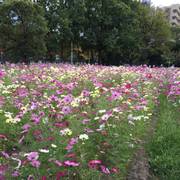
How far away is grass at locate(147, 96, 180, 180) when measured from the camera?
3.68 meters

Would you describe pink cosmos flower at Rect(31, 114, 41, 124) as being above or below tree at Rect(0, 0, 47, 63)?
below

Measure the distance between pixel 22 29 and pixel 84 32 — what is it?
12751mm

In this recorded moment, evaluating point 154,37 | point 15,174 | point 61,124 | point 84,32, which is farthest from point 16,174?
point 154,37

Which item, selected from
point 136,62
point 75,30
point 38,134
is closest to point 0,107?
point 38,134

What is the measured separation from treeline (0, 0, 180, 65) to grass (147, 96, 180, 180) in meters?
16.0

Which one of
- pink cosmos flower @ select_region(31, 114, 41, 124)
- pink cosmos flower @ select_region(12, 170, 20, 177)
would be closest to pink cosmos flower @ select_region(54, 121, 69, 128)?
pink cosmos flower @ select_region(31, 114, 41, 124)

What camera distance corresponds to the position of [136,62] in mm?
37844

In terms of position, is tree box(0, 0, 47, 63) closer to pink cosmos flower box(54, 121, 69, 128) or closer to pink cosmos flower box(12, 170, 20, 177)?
pink cosmos flower box(54, 121, 69, 128)

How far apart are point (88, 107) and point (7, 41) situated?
57.6 ft

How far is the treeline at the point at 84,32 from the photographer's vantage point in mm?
19953

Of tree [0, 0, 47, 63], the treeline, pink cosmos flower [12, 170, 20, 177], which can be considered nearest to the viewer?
pink cosmos flower [12, 170, 20, 177]

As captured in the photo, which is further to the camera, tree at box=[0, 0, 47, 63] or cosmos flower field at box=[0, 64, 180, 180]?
tree at box=[0, 0, 47, 63]

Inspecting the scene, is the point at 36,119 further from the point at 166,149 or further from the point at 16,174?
the point at 166,149

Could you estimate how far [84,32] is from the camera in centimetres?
3170
